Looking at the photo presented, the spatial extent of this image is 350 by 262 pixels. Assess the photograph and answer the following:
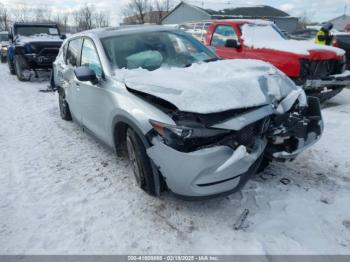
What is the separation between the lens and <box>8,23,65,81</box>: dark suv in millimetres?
9930

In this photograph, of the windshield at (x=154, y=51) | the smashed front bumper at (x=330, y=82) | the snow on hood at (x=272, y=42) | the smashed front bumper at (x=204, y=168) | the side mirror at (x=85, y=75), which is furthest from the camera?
the snow on hood at (x=272, y=42)

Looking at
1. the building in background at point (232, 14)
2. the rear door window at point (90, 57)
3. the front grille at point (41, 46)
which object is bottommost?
the front grille at point (41, 46)

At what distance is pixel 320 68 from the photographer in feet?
19.6

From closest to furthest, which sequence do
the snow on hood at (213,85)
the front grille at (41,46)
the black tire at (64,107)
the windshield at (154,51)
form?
the snow on hood at (213,85)
the windshield at (154,51)
the black tire at (64,107)
the front grille at (41,46)

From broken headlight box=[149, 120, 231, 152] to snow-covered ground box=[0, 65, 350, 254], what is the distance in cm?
82

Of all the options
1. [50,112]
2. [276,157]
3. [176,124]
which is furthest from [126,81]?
[50,112]

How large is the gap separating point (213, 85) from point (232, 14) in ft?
132

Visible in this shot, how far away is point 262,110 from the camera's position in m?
2.57

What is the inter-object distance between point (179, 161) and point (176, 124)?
0.31 m

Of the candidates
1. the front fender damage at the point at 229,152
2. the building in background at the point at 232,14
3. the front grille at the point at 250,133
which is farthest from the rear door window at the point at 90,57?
the building in background at the point at 232,14

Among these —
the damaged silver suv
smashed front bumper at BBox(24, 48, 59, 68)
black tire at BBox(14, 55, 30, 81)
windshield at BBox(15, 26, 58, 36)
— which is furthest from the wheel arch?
windshield at BBox(15, 26, 58, 36)

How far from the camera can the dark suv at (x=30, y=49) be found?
391 inches

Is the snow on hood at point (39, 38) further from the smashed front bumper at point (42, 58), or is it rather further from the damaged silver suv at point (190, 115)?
the damaged silver suv at point (190, 115)

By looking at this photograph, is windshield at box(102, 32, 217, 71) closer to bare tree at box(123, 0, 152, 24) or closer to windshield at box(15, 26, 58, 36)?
windshield at box(15, 26, 58, 36)
